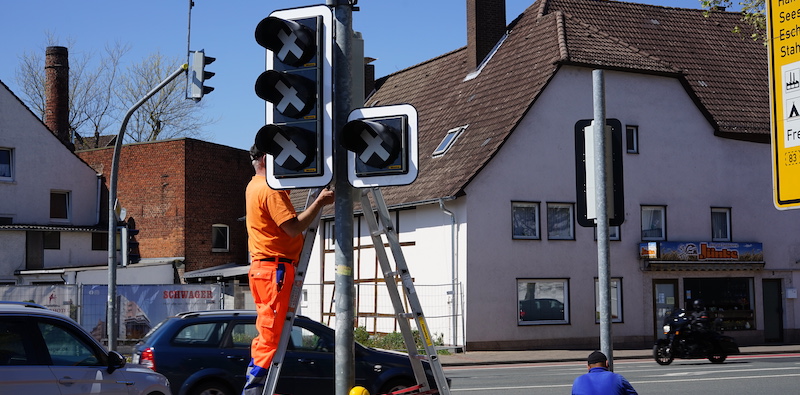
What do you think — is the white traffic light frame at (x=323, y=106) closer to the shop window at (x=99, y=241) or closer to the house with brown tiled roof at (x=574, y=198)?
the house with brown tiled roof at (x=574, y=198)

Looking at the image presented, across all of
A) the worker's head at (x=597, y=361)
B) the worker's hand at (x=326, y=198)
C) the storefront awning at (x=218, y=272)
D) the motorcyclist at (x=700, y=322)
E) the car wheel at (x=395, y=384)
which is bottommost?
the car wheel at (x=395, y=384)

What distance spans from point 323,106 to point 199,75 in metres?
14.8

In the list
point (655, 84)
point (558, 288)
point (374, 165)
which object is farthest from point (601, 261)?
point (655, 84)

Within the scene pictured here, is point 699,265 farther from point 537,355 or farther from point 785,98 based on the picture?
point 785,98

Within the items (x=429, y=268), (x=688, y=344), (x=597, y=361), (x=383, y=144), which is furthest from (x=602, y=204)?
(x=429, y=268)

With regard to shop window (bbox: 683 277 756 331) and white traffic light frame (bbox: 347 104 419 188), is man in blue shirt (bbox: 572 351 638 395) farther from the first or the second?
shop window (bbox: 683 277 756 331)

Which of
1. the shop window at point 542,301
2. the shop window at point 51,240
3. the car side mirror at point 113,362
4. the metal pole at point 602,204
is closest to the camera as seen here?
the metal pole at point 602,204

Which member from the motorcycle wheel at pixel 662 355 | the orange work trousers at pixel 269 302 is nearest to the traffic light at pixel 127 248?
the motorcycle wheel at pixel 662 355

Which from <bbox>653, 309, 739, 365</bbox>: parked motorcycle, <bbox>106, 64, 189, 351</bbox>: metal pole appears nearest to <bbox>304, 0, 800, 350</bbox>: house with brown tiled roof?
<bbox>653, 309, 739, 365</bbox>: parked motorcycle

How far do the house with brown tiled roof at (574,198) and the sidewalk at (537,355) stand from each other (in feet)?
3.99

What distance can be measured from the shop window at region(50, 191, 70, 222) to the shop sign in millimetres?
24678

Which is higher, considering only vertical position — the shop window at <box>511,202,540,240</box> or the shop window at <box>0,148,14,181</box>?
the shop window at <box>0,148,14,181</box>

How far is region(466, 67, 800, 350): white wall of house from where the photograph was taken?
30844mm

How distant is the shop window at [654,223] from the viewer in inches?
1329
